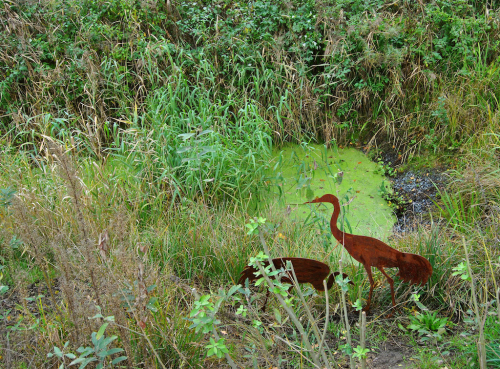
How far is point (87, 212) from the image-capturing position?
3.05m

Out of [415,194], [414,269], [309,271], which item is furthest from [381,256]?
[415,194]

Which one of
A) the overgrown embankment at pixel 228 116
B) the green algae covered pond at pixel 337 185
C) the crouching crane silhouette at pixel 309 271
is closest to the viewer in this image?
the crouching crane silhouette at pixel 309 271

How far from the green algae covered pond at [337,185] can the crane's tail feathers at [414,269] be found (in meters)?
1.01

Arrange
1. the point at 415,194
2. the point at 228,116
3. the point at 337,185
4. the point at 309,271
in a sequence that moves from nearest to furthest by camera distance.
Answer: the point at 309,271, the point at 415,194, the point at 337,185, the point at 228,116

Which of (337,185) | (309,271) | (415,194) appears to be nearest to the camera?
(309,271)

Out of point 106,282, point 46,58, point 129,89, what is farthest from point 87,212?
point 46,58

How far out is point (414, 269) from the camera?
2.30 meters

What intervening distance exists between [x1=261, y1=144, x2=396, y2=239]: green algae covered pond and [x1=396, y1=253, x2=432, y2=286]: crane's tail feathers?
3.32 feet

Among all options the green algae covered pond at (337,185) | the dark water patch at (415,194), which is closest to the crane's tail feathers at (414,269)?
the green algae covered pond at (337,185)

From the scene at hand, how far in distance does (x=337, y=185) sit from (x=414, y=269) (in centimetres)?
189

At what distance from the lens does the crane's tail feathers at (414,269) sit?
7.42ft

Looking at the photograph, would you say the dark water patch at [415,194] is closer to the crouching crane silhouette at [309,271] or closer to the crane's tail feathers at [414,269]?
the crane's tail feathers at [414,269]

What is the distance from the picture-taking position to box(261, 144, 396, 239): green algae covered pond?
3.69 metres

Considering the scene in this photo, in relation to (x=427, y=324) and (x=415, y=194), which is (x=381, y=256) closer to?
(x=427, y=324)
